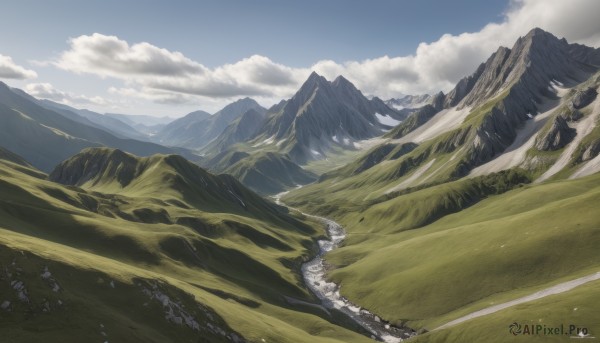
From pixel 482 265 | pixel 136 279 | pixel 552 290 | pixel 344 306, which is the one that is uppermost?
pixel 552 290

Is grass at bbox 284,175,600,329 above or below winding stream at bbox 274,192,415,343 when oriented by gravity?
above

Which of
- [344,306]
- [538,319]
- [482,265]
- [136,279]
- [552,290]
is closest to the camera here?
[136,279]

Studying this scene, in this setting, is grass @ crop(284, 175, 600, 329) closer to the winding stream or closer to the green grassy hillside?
the winding stream

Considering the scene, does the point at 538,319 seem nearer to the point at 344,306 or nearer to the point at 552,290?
the point at 552,290

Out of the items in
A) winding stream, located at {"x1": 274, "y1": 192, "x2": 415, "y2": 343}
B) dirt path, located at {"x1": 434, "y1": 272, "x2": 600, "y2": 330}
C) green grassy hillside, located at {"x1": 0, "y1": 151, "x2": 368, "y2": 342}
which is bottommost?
winding stream, located at {"x1": 274, "y1": 192, "x2": 415, "y2": 343}

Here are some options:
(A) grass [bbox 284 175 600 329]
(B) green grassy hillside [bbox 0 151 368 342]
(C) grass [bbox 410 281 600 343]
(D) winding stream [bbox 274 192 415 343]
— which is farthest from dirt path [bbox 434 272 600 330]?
(B) green grassy hillside [bbox 0 151 368 342]

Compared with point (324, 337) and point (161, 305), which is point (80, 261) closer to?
point (161, 305)

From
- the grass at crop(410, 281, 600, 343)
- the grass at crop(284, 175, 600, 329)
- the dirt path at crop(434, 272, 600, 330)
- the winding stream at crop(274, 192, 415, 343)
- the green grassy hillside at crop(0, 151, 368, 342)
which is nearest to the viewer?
the green grassy hillside at crop(0, 151, 368, 342)

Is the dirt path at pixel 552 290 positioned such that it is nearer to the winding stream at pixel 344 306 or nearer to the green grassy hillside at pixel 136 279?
the winding stream at pixel 344 306

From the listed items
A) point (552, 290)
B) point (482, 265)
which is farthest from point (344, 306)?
point (552, 290)

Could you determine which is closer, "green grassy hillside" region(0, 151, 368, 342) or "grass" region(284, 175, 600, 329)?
"green grassy hillside" region(0, 151, 368, 342)

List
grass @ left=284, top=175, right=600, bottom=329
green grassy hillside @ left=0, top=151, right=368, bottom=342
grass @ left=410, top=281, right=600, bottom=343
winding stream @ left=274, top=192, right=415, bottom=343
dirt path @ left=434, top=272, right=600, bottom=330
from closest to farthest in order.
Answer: green grassy hillside @ left=0, top=151, right=368, bottom=342 → grass @ left=410, top=281, right=600, bottom=343 → dirt path @ left=434, top=272, right=600, bottom=330 → grass @ left=284, top=175, right=600, bottom=329 → winding stream @ left=274, top=192, right=415, bottom=343

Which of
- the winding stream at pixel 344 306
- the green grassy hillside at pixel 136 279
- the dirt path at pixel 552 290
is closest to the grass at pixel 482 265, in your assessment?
the winding stream at pixel 344 306
